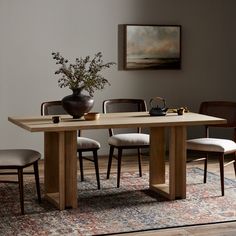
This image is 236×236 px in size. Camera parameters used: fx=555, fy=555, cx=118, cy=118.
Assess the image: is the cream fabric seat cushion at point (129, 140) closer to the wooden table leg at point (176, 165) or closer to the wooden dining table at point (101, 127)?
the wooden dining table at point (101, 127)

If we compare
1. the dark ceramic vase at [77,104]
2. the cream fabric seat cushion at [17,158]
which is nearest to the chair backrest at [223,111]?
the dark ceramic vase at [77,104]

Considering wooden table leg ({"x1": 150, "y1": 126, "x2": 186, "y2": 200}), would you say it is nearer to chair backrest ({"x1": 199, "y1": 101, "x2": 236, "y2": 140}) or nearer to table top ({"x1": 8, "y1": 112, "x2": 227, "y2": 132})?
table top ({"x1": 8, "y1": 112, "x2": 227, "y2": 132})

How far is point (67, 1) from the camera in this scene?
21.0ft

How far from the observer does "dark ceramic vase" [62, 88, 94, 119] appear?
14.8 feet

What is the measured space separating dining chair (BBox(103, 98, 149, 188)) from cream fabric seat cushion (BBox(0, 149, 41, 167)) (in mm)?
931

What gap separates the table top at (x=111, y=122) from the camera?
4.10 meters

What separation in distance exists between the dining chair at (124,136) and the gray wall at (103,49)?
1.14 m

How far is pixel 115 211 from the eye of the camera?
425 centimetres

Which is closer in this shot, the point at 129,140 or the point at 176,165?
the point at 176,165

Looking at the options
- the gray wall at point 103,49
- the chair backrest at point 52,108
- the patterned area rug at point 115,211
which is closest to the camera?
the patterned area rug at point 115,211

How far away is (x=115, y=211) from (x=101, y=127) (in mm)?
658

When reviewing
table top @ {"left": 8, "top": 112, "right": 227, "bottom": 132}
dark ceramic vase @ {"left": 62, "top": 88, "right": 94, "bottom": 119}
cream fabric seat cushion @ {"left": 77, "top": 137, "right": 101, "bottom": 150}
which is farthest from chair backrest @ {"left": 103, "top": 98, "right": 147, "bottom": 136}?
dark ceramic vase @ {"left": 62, "top": 88, "right": 94, "bottom": 119}

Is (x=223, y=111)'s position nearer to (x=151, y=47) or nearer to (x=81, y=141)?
(x=81, y=141)

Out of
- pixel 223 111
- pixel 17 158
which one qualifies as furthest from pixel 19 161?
pixel 223 111
